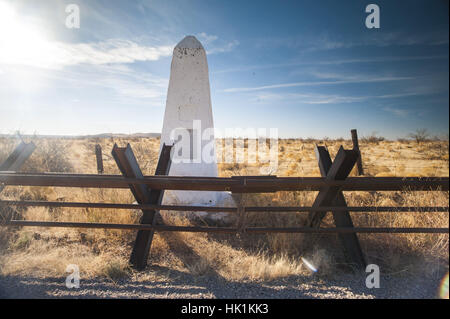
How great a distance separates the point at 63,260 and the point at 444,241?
4981 mm

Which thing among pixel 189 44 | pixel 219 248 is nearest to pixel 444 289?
pixel 219 248

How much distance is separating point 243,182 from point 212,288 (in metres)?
1.16

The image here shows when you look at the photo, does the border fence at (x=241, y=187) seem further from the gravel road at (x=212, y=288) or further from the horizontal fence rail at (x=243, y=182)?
the gravel road at (x=212, y=288)

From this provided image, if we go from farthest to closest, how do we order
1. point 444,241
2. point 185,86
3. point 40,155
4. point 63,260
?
point 40,155 → point 185,86 → point 444,241 → point 63,260

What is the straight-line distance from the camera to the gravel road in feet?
8.41

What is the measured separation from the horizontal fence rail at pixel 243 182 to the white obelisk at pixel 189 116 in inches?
71.8

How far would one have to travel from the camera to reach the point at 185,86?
15.5ft

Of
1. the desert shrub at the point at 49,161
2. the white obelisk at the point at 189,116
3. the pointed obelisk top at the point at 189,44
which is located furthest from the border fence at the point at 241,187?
the desert shrub at the point at 49,161

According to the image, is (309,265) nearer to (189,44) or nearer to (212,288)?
(212,288)

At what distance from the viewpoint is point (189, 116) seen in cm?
474

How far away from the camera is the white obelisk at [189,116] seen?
4.71 m

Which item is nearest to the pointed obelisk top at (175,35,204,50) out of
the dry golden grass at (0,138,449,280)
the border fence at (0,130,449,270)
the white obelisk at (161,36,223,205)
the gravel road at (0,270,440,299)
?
the white obelisk at (161,36,223,205)
